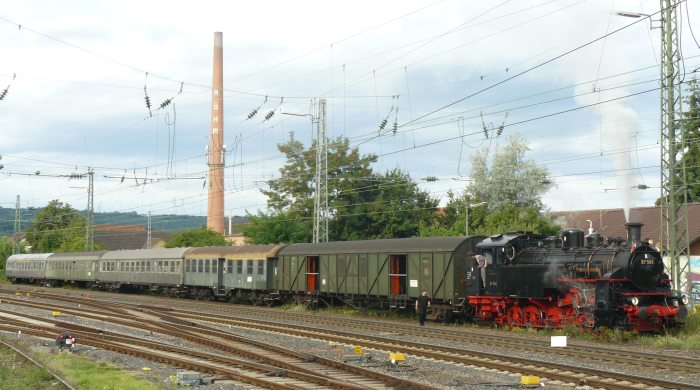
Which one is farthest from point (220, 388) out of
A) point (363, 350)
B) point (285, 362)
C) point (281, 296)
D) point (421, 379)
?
point (281, 296)

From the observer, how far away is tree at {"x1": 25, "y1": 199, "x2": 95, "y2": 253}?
9475 cm

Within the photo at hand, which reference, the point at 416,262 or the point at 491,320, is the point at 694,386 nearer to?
the point at 491,320

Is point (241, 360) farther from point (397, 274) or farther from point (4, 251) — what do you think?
point (4, 251)

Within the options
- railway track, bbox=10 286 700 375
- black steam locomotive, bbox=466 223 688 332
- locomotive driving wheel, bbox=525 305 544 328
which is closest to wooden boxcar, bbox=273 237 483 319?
black steam locomotive, bbox=466 223 688 332

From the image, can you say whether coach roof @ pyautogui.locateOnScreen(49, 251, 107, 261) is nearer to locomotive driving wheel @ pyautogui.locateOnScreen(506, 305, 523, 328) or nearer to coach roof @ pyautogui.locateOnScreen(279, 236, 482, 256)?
coach roof @ pyautogui.locateOnScreen(279, 236, 482, 256)

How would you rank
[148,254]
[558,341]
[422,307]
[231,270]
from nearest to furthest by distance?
[558,341], [422,307], [231,270], [148,254]

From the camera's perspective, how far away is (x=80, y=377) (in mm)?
14852

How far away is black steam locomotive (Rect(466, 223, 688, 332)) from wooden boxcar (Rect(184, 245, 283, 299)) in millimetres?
14773

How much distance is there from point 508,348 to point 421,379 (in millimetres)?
5477

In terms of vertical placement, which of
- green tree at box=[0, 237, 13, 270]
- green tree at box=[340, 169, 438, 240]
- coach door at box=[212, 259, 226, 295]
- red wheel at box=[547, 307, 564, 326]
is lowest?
red wheel at box=[547, 307, 564, 326]

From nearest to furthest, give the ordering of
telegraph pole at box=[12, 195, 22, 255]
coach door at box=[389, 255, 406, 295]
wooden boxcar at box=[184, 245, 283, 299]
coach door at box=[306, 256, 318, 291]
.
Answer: coach door at box=[389, 255, 406, 295] → coach door at box=[306, 256, 318, 291] → wooden boxcar at box=[184, 245, 283, 299] → telegraph pole at box=[12, 195, 22, 255]

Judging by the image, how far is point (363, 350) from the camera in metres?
19.0

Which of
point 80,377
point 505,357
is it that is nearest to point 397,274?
point 505,357

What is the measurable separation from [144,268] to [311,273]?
18574 millimetres
